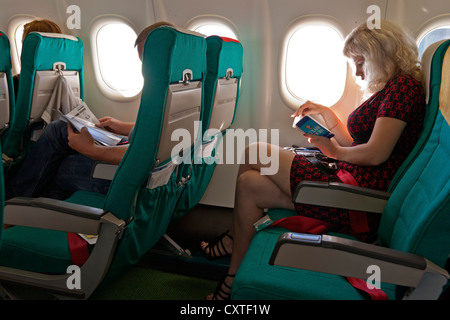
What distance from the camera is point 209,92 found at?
2049 millimetres

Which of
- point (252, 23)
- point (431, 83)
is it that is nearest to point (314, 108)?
point (252, 23)

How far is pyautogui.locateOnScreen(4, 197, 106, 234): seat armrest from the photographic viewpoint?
1.53 metres

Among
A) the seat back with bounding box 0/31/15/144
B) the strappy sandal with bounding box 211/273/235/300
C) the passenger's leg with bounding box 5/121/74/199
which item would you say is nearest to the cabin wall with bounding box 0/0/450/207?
the seat back with bounding box 0/31/15/144

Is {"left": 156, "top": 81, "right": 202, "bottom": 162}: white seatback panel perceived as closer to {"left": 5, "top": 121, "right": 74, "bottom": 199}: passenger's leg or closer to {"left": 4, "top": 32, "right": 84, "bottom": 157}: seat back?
{"left": 5, "top": 121, "right": 74, "bottom": 199}: passenger's leg

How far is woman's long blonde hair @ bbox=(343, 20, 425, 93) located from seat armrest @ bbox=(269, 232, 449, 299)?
1.09 m

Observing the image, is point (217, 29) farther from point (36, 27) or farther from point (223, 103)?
point (36, 27)

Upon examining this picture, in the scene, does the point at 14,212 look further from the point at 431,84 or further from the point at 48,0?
the point at 48,0

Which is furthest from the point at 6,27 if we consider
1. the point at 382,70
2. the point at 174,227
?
the point at 382,70

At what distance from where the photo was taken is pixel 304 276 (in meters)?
1.43

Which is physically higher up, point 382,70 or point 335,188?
point 382,70

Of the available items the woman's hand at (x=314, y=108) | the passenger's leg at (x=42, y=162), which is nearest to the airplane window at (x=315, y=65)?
the woman's hand at (x=314, y=108)

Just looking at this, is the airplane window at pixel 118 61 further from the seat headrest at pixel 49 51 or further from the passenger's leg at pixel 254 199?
the passenger's leg at pixel 254 199
